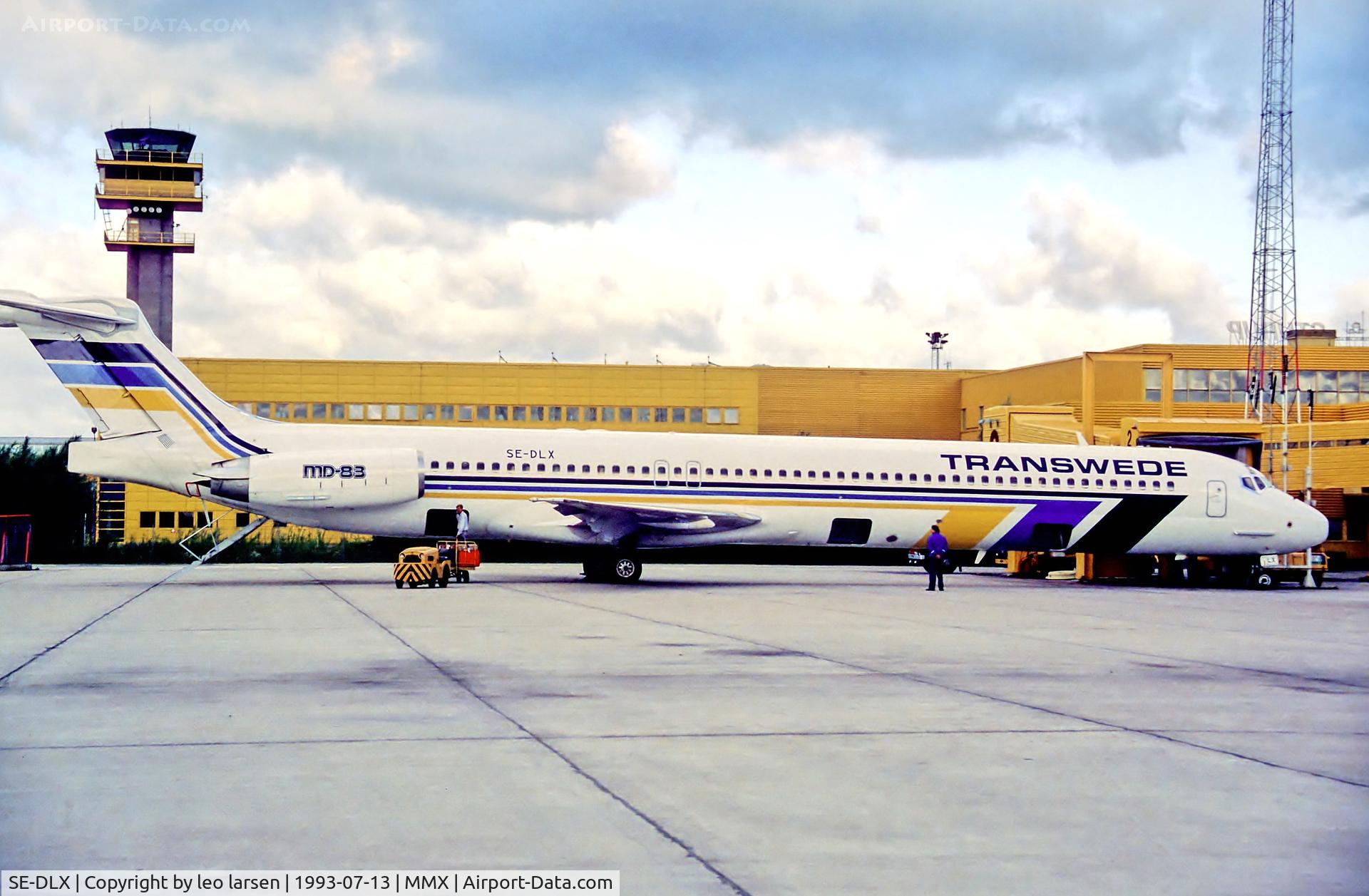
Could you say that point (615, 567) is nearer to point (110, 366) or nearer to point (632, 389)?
point (110, 366)

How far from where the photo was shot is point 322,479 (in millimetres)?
26719

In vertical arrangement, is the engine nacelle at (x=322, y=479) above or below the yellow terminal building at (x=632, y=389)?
below

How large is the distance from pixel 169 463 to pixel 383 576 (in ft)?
19.6

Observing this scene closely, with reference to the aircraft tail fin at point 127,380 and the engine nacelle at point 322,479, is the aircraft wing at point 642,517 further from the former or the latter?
the aircraft tail fin at point 127,380

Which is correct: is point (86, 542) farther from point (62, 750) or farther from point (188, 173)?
point (62, 750)

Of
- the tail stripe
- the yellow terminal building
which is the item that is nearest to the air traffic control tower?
the yellow terminal building

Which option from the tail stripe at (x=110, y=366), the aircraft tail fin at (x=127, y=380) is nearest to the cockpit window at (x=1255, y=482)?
the aircraft tail fin at (x=127, y=380)

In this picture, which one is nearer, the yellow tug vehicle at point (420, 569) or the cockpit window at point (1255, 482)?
the yellow tug vehicle at point (420, 569)

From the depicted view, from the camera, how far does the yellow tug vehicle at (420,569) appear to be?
2573 centimetres

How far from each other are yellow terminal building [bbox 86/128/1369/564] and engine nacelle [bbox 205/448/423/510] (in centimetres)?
2500

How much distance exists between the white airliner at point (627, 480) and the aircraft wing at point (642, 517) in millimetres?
47

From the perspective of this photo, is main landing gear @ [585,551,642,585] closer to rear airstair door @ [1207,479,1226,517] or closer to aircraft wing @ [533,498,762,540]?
aircraft wing @ [533,498,762,540]

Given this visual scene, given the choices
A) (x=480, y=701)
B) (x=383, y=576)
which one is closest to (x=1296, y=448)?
(x=383, y=576)

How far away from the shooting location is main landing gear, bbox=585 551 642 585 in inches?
1100
